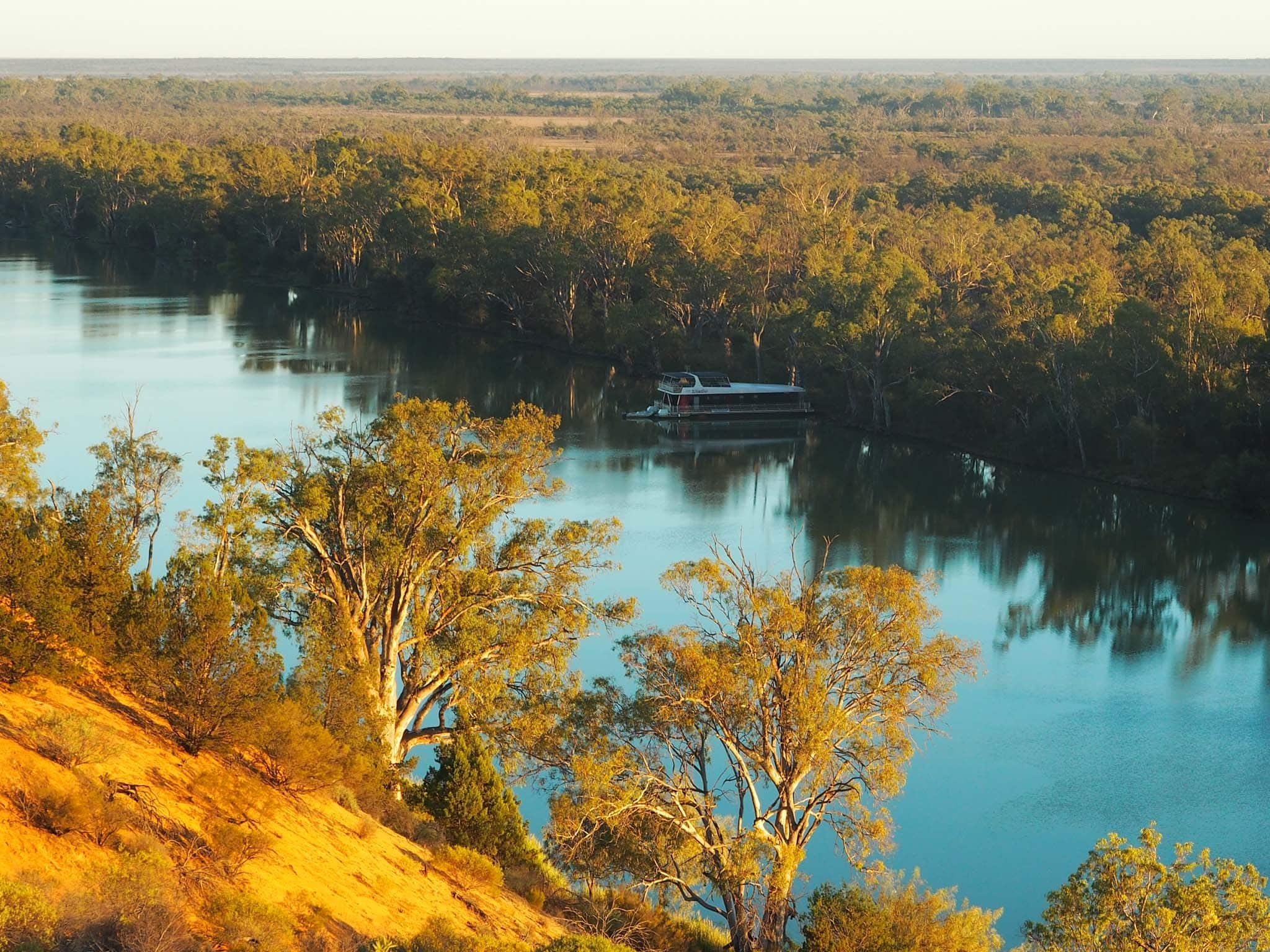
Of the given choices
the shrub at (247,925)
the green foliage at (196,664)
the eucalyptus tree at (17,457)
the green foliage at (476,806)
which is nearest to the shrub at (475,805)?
the green foliage at (476,806)

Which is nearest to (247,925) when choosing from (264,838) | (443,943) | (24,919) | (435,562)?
(443,943)

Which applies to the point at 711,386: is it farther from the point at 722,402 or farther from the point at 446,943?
the point at 446,943

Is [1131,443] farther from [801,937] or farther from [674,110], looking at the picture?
[674,110]

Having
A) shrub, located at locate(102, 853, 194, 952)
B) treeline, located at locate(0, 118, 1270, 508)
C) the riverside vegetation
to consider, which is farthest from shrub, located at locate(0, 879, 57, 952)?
treeline, located at locate(0, 118, 1270, 508)

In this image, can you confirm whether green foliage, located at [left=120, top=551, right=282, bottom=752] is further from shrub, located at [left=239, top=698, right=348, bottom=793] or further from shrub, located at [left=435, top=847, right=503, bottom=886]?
shrub, located at [left=435, top=847, right=503, bottom=886]

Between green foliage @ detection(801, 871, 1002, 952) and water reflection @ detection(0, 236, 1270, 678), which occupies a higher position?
water reflection @ detection(0, 236, 1270, 678)

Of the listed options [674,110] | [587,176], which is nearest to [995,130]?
[674,110]

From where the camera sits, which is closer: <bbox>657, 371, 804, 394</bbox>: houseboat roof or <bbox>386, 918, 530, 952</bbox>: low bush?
<bbox>386, 918, 530, 952</bbox>: low bush
